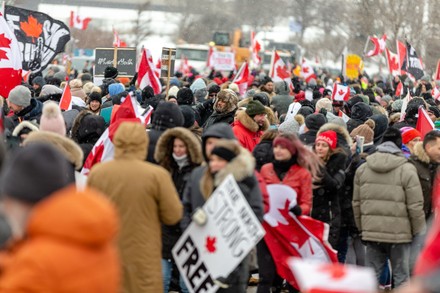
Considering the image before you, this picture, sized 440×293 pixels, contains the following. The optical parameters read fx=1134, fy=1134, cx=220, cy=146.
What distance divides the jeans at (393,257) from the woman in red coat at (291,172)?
2.61 feet

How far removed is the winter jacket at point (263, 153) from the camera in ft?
30.9

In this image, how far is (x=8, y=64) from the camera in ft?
41.6

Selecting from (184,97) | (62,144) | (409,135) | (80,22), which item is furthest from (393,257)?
(80,22)

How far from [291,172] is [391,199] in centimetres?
88

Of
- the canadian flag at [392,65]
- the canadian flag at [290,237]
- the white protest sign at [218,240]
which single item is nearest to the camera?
the white protest sign at [218,240]

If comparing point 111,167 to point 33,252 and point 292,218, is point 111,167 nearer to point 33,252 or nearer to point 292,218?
point 292,218

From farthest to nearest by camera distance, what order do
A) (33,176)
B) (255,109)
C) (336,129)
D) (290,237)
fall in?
(255,109), (336,129), (290,237), (33,176)

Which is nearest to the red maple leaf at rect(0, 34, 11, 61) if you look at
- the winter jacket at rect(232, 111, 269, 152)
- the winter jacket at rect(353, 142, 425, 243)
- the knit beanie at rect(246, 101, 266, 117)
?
the winter jacket at rect(232, 111, 269, 152)

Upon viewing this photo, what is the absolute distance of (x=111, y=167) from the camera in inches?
277

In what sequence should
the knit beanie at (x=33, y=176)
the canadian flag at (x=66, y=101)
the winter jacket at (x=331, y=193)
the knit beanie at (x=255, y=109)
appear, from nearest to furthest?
1. the knit beanie at (x=33, y=176)
2. the winter jacket at (x=331, y=193)
3. the knit beanie at (x=255, y=109)
4. the canadian flag at (x=66, y=101)

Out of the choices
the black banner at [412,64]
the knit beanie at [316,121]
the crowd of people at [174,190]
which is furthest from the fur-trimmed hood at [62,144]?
the black banner at [412,64]

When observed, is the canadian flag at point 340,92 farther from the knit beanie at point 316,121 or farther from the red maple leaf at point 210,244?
the red maple leaf at point 210,244

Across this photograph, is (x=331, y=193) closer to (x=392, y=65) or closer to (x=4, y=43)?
(x=4, y=43)

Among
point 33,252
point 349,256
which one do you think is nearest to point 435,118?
point 349,256
